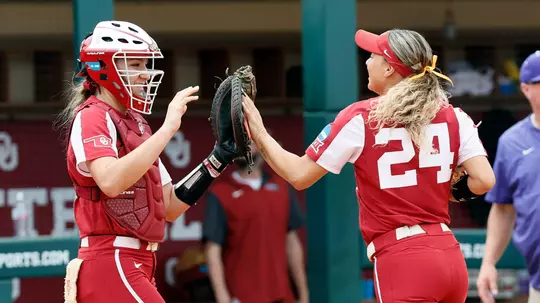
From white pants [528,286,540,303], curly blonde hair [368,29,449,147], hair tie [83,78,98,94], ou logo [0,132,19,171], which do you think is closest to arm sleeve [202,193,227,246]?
ou logo [0,132,19,171]

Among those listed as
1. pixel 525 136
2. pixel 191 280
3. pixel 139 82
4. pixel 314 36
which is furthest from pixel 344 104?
pixel 191 280

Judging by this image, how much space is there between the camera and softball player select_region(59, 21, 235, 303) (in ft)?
11.7

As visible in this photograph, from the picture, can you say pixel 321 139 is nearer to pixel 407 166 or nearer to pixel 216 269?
pixel 407 166

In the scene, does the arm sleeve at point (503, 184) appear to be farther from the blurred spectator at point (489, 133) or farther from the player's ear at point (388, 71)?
the blurred spectator at point (489, 133)

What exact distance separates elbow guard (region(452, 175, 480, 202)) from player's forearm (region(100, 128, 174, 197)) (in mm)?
1175

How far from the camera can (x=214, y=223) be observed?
617cm

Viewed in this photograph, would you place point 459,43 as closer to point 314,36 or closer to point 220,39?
point 220,39

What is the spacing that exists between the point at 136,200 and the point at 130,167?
0.26 meters

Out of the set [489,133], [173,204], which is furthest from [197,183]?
[489,133]

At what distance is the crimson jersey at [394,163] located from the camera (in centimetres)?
366

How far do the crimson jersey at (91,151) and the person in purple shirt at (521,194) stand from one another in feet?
6.42

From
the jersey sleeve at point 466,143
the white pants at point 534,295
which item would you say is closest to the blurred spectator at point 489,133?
the white pants at point 534,295

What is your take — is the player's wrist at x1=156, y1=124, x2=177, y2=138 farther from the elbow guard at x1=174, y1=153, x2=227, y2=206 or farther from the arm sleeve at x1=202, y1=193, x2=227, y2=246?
the arm sleeve at x1=202, y1=193, x2=227, y2=246

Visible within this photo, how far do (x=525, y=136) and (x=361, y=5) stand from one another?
2.89 metres
